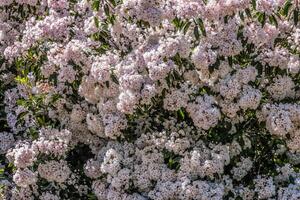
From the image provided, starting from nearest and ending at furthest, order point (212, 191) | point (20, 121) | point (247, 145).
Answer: point (212, 191), point (247, 145), point (20, 121)

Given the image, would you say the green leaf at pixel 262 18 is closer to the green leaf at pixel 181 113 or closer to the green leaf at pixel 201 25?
the green leaf at pixel 201 25

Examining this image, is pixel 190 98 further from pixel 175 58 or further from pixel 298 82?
pixel 298 82

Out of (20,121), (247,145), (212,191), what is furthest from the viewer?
(20,121)

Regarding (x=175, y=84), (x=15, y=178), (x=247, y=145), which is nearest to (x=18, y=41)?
(x=15, y=178)

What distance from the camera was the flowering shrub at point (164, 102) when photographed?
5891 mm

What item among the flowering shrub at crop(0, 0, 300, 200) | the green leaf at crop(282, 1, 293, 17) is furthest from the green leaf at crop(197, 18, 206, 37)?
the green leaf at crop(282, 1, 293, 17)

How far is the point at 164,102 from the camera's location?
598 centimetres

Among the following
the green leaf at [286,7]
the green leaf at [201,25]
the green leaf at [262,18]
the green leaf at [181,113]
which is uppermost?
the green leaf at [286,7]

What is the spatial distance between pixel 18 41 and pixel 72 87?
3.43 feet

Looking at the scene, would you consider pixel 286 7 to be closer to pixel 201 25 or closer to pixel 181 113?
pixel 201 25

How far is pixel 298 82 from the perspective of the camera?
6230 millimetres

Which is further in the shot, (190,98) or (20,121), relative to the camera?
(20,121)

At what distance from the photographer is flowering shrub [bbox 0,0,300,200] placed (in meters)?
5.89

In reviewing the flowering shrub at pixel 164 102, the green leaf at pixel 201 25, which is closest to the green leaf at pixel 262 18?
the flowering shrub at pixel 164 102
